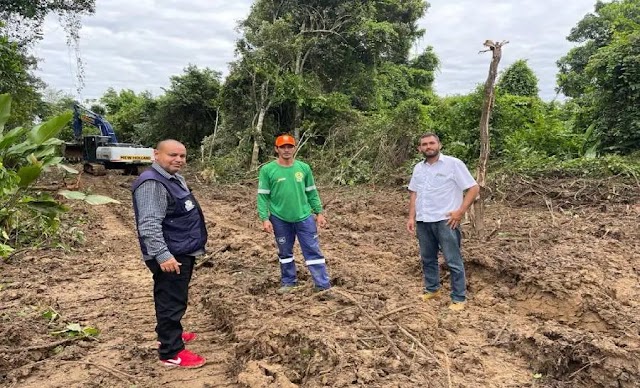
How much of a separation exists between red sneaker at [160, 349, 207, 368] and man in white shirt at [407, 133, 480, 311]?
7.50 feet

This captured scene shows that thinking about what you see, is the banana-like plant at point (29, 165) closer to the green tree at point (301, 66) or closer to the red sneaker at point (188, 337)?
the red sneaker at point (188, 337)

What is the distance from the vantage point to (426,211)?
4.41 m

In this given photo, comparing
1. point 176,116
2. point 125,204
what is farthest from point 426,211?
point 176,116

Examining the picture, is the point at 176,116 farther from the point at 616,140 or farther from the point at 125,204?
the point at 616,140

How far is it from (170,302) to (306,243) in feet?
5.25

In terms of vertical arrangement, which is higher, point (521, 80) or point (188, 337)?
point (521, 80)

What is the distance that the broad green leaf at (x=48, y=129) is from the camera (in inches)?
141

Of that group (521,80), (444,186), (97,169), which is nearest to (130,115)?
(97,169)

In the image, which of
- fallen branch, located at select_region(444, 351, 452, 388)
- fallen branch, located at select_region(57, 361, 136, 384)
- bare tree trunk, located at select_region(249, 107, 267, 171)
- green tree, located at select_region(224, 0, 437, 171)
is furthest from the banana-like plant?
green tree, located at select_region(224, 0, 437, 171)

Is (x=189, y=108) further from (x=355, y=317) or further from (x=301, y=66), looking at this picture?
(x=355, y=317)

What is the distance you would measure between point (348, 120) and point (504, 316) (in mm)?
13365

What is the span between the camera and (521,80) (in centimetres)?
2019

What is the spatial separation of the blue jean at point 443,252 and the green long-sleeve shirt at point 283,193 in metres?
1.14

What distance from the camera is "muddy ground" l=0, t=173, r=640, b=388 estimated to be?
312 centimetres
